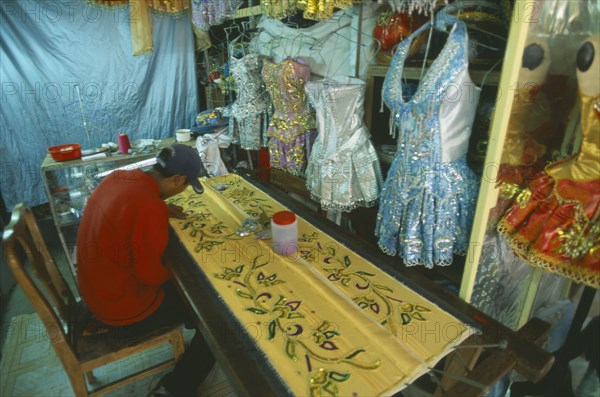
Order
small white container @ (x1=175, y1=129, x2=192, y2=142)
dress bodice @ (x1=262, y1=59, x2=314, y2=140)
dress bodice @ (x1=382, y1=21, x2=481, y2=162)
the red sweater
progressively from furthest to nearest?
small white container @ (x1=175, y1=129, x2=192, y2=142), dress bodice @ (x1=262, y1=59, x2=314, y2=140), the red sweater, dress bodice @ (x1=382, y1=21, x2=481, y2=162)

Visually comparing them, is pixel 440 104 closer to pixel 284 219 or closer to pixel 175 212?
pixel 284 219

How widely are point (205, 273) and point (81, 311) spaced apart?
816 millimetres

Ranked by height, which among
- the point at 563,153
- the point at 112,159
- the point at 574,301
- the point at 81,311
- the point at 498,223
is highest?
the point at 563,153

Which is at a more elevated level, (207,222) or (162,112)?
(162,112)

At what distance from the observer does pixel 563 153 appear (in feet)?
4.67

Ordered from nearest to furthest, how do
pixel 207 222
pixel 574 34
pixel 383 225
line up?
pixel 574 34
pixel 383 225
pixel 207 222

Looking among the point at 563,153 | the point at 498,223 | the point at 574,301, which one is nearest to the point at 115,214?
the point at 498,223

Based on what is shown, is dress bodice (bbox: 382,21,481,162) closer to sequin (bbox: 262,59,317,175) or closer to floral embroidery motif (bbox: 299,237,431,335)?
floral embroidery motif (bbox: 299,237,431,335)

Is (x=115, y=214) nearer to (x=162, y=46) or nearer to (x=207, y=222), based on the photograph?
(x=207, y=222)

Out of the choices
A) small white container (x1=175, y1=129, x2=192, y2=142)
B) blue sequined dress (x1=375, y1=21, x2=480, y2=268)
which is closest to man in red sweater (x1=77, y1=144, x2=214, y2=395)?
blue sequined dress (x1=375, y1=21, x2=480, y2=268)

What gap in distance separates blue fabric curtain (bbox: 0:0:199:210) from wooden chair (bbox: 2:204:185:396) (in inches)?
86.6

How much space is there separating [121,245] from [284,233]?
0.68m

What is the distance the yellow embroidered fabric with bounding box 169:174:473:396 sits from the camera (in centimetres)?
96

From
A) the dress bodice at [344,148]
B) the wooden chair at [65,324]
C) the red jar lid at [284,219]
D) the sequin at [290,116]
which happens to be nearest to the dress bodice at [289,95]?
the sequin at [290,116]
